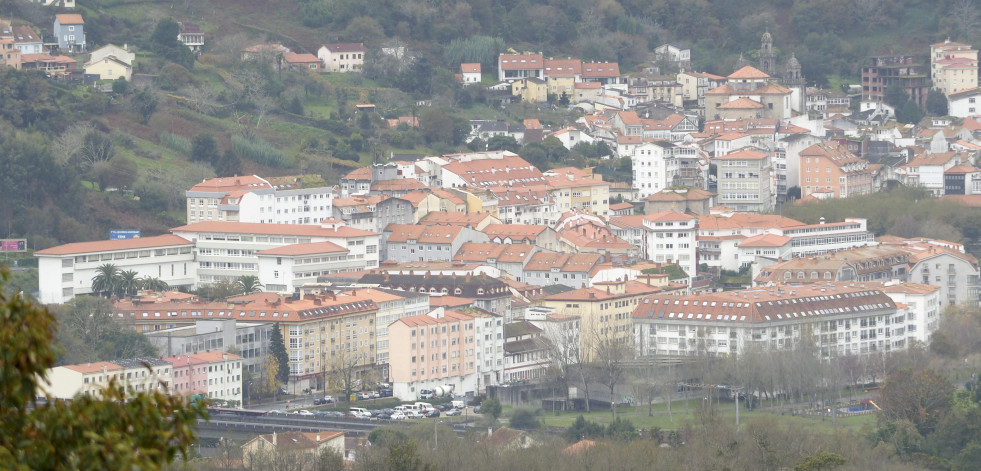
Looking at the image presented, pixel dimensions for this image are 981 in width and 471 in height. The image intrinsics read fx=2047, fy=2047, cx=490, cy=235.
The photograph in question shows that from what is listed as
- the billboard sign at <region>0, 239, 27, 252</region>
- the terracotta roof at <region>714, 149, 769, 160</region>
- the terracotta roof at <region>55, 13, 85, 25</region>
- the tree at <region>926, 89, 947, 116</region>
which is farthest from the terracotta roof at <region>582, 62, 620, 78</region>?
the billboard sign at <region>0, 239, 27, 252</region>

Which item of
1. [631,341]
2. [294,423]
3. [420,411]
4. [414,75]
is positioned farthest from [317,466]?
[414,75]

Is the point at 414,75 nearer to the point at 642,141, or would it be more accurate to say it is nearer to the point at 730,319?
the point at 642,141

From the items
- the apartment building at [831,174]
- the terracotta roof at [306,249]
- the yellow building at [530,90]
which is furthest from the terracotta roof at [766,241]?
the yellow building at [530,90]

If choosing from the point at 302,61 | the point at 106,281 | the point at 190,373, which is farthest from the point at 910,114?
the point at 190,373

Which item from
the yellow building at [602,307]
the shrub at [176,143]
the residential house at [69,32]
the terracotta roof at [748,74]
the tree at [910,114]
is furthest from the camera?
the tree at [910,114]

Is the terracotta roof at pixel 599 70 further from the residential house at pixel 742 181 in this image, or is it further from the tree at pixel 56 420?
the tree at pixel 56 420

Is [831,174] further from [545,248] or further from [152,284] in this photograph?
[152,284]

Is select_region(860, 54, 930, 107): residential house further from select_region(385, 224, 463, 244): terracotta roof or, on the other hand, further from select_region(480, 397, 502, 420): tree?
select_region(480, 397, 502, 420): tree
